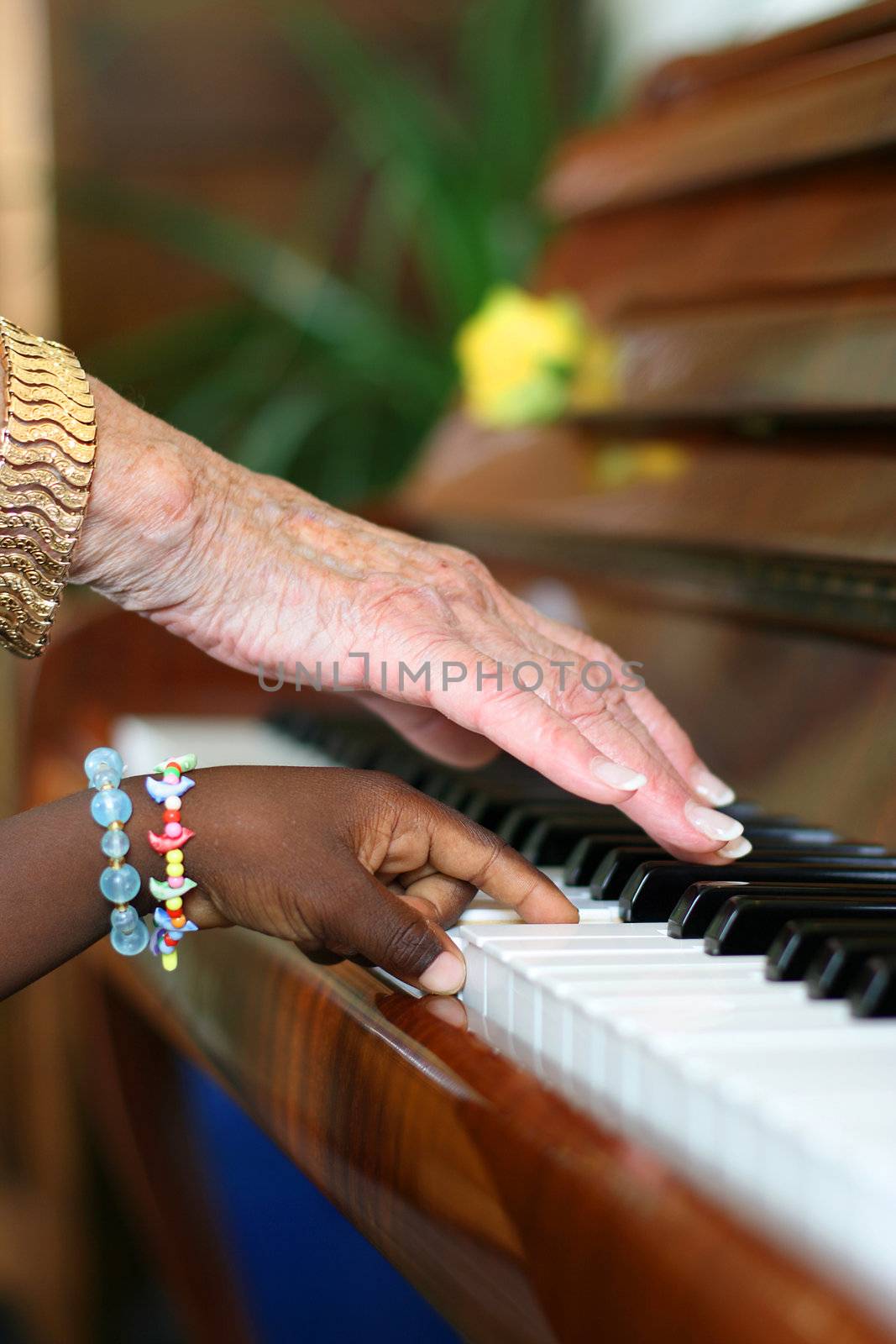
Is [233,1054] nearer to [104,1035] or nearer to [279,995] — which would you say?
[279,995]

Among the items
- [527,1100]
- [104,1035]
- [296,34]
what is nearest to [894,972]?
[527,1100]

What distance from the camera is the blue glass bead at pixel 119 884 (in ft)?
2.19

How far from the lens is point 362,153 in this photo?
8.30 feet

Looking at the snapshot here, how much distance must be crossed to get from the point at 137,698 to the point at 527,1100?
37.2 inches

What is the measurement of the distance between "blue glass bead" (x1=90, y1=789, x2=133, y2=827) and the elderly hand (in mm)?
183

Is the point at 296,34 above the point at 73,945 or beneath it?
above

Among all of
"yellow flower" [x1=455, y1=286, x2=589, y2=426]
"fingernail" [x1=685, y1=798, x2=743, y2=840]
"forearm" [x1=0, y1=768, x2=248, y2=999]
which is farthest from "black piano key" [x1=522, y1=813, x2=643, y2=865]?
"yellow flower" [x1=455, y1=286, x2=589, y2=426]

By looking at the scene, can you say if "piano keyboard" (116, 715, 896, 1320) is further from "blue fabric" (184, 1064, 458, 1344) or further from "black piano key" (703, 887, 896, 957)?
"blue fabric" (184, 1064, 458, 1344)

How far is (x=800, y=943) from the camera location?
0.60m

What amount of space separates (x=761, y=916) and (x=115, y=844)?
312mm

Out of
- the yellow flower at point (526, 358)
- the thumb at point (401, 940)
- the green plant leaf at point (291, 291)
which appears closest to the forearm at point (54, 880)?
the thumb at point (401, 940)

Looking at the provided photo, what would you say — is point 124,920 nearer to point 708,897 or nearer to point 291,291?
point 708,897

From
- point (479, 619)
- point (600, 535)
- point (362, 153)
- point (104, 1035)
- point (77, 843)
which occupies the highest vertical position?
point (362, 153)
